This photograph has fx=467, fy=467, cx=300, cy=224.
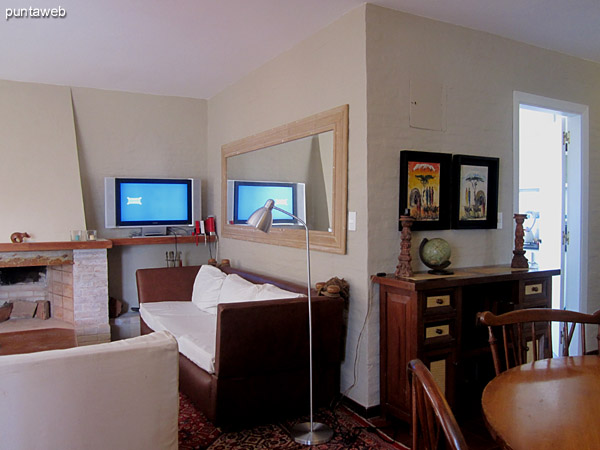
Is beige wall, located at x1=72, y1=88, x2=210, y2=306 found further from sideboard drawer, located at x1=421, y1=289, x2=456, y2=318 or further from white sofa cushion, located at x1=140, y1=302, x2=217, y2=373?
sideboard drawer, located at x1=421, y1=289, x2=456, y2=318

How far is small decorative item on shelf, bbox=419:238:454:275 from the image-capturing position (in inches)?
120

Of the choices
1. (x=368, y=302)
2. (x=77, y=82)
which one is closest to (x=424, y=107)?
(x=368, y=302)

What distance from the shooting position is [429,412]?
1.08m

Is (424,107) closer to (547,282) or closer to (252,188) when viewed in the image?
(547,282)

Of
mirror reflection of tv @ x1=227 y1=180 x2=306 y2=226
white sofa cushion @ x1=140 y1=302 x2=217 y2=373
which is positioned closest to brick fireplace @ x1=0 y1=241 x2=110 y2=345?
white sofa cushion @ x1=140 y1=302 x2=217 y2=373

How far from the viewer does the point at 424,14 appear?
10.5ft

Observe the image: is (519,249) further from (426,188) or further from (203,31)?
(203,31)

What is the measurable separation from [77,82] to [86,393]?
13.5ft

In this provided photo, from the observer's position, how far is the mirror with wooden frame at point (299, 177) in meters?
3.30

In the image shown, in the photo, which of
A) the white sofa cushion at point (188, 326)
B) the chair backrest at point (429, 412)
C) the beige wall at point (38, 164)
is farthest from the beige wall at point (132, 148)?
the chair backrest at point (429, 412)

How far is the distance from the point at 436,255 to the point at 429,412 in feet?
6.78

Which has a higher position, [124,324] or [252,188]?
[252,188]

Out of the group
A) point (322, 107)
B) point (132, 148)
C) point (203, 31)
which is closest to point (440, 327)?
point (322, 107)

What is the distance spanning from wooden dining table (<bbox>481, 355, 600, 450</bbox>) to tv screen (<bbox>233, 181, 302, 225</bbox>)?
250cm
